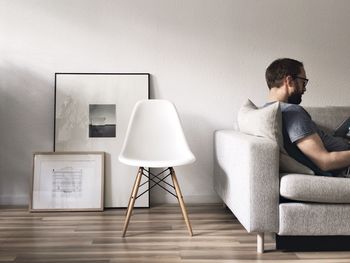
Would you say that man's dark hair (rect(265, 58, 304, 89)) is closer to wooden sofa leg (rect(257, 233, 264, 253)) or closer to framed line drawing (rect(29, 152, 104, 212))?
wooden sofa leg (rect(257, 233, 264, 253))

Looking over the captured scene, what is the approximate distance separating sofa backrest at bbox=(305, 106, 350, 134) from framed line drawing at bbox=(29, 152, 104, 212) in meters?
1.69

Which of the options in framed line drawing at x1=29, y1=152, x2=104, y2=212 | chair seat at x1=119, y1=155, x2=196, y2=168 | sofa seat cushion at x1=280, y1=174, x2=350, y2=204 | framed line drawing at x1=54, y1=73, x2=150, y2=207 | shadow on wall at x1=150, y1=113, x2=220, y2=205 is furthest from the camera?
shadow on wall at x1=150, y1=113, x2=220, y2=205

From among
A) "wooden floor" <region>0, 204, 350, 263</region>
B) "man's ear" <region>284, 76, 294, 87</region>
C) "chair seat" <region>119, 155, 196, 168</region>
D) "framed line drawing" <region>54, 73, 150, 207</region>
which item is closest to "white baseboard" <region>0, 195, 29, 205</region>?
"wooden floor" <region>0, 204, 350, 263</region>

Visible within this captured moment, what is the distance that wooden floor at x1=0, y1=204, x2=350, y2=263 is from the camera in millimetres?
2174

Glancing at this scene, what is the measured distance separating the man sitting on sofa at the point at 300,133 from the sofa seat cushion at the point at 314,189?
0.45 ft

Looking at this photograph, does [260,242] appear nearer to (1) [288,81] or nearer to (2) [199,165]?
(1) [288,81]

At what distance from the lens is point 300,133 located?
2.26 metres

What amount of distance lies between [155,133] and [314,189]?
1362 mm

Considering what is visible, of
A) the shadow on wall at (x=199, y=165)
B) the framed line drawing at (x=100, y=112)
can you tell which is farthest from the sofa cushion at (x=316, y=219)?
the framed line drawing at (x=100, y=112)

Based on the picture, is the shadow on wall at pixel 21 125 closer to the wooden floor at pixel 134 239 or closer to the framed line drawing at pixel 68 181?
the framed line drawing at pixel 68 181

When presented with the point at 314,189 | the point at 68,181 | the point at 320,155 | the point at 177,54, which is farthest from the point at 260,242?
the point at 177,54

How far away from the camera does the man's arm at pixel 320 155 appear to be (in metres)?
2.23

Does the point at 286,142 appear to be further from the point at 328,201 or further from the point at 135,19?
the point at 135,19

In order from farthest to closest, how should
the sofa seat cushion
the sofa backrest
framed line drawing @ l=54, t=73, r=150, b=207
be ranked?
framed line drawing @ l=54, t=73, r=150, b=207
the sofa backrest
the sofa seat cushion
